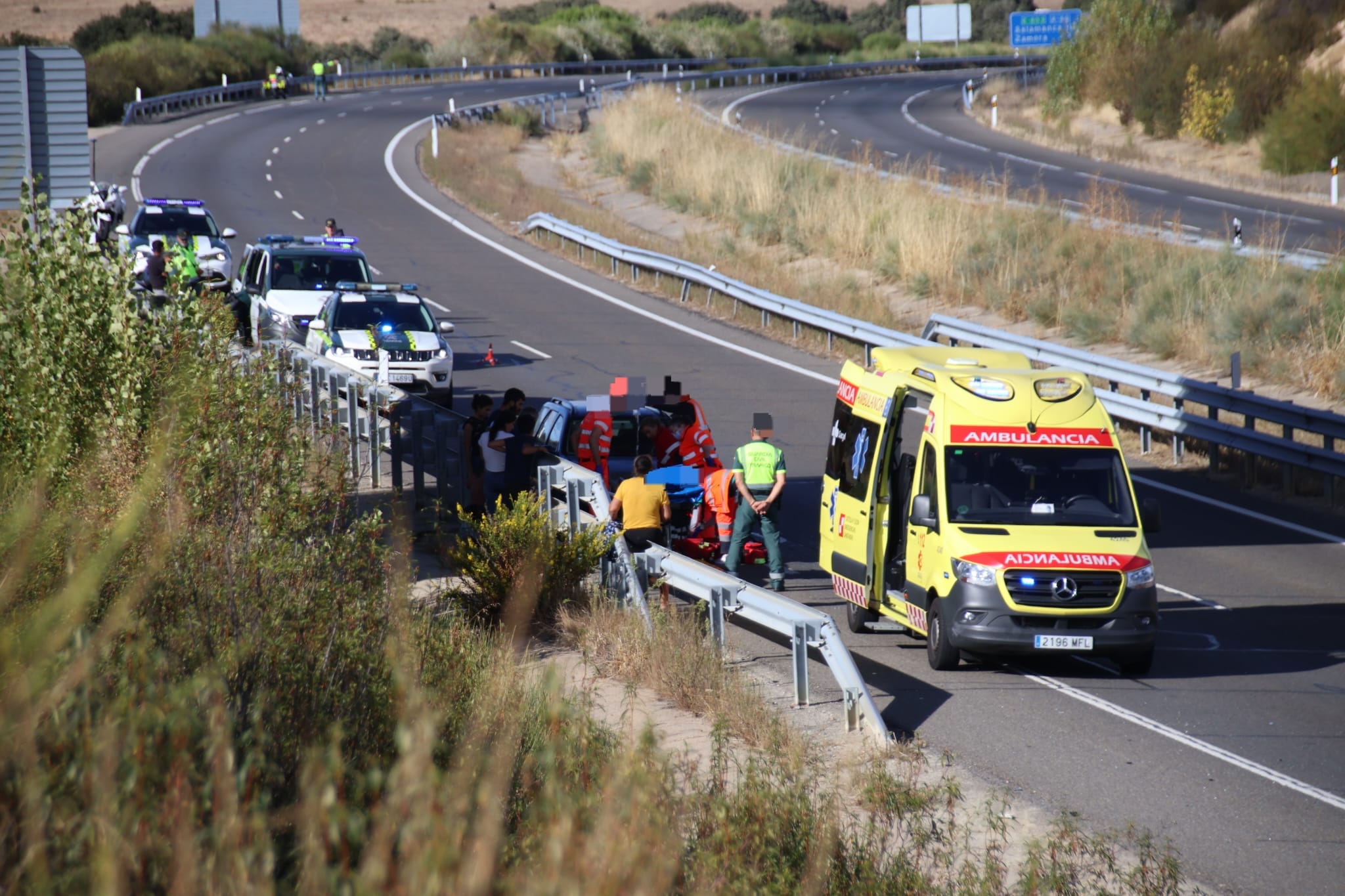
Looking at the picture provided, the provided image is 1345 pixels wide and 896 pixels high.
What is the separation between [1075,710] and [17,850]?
802 cm

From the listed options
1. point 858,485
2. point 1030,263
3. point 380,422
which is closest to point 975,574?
point 858,485

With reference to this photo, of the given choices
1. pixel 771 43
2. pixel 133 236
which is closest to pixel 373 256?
pixel 133 236

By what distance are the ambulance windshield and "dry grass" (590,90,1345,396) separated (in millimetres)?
10418

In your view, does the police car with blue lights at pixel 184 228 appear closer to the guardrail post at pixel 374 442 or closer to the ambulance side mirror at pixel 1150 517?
the guardrail post at pixel 374 442

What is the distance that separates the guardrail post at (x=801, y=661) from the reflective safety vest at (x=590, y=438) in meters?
5.55

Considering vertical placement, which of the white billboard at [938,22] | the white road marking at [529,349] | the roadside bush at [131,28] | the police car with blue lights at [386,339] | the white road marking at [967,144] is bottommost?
the white road marking at [529,349]

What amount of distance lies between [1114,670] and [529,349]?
1601cm

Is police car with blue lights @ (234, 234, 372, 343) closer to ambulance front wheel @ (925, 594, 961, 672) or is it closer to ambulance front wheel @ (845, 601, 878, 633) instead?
ambulance front wheel @ (845, 601, 878, 633)

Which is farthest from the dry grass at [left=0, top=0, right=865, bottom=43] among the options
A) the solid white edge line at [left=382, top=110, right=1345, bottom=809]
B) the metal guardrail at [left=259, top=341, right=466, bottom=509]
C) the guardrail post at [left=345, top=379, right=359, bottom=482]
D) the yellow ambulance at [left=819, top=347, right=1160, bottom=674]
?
the yellow ambulance at [left=819, top=347, right=1160, bottom=674]

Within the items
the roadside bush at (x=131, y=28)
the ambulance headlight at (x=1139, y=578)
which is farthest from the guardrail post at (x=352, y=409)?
the roadside bush at (x=131, y=28)

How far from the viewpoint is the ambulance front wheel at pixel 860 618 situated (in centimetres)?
1283

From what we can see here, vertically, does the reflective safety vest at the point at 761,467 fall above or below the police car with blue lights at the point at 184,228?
below

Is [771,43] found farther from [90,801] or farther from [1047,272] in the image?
[90,801]

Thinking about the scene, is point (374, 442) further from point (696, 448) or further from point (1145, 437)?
point (1145, 437)
